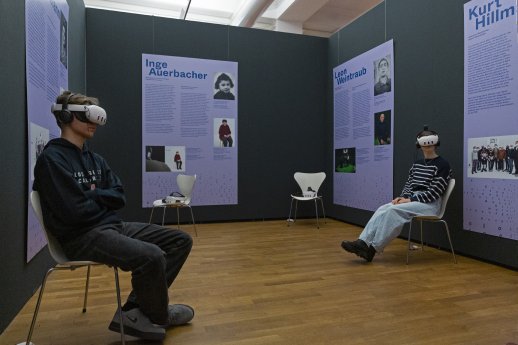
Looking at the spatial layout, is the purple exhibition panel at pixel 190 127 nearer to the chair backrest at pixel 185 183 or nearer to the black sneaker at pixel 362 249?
the chair backrest at pixel 185 183

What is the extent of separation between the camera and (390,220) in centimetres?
379

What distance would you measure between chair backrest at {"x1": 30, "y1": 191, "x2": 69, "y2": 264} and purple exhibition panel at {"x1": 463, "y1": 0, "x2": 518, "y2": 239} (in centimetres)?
376

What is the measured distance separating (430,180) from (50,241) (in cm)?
353

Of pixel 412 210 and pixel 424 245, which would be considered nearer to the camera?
pixel 412 210

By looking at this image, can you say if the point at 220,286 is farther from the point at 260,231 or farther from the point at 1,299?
the point at 260,231

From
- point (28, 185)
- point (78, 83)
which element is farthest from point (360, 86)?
point (28, 185)

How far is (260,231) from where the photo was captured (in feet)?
18.8

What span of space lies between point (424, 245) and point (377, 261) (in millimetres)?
1119

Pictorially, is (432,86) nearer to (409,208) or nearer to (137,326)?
(409,208)

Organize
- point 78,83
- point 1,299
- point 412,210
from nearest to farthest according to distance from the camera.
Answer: point 1,299, point 412,210, point 78,83

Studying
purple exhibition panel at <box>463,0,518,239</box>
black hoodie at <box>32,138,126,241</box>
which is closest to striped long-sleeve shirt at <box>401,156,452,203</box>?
purple exhibition panel at <box>463,0,518,239</box>

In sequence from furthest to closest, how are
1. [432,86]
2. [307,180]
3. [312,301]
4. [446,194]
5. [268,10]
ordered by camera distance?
[268,10]
[307,180]
[432,86]
[446,194]
[312,301]

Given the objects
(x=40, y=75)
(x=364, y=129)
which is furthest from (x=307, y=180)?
(x=40, y=75)

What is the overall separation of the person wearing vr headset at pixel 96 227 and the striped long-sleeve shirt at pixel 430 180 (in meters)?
2.71
